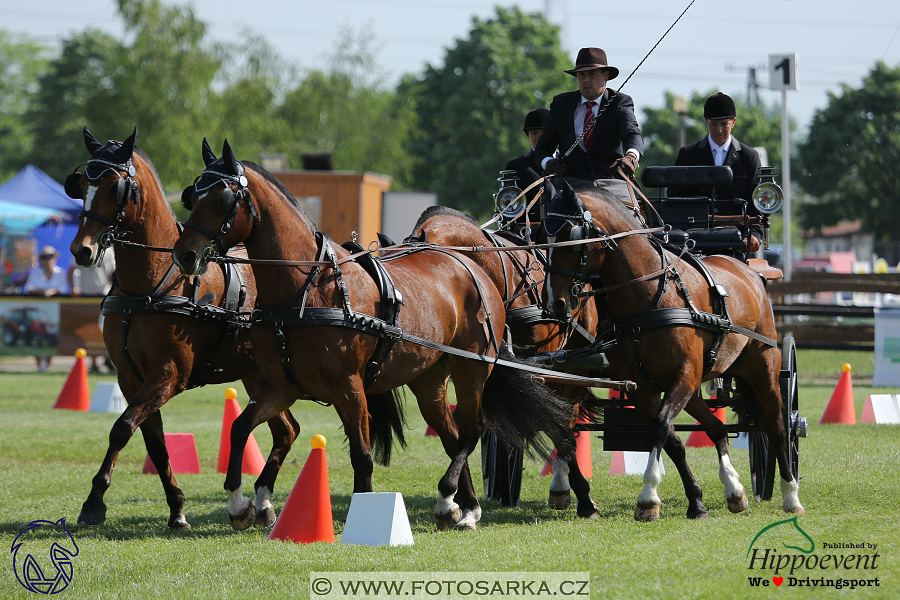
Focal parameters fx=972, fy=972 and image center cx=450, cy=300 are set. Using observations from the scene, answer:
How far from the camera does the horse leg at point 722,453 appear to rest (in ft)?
20.8

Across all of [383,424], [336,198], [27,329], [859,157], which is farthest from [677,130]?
[383,424]

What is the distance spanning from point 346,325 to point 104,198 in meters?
1.76

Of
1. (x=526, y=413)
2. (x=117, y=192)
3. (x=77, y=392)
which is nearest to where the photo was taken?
(x=117, y=192)

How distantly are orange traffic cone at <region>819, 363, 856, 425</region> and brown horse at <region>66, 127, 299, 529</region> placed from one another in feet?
23.7

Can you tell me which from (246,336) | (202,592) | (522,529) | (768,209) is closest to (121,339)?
(246,336)

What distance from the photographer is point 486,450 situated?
7496 mm

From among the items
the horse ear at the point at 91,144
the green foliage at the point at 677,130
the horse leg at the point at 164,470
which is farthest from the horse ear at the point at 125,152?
the green foliage at the point at 677,130

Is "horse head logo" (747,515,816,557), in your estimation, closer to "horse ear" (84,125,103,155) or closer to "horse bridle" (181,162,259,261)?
"horse bridle" (181,162,259,261)

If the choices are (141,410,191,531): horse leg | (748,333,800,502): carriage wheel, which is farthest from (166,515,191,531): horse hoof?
(748,333,800,502): carriage wheel

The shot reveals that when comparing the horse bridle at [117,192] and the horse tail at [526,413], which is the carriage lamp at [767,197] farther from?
the horse bridle at [117,192]

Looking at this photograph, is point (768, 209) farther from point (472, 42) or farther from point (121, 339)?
point (472, 42)

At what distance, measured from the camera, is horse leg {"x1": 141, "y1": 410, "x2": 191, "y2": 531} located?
20.4ft

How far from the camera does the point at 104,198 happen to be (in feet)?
19.3

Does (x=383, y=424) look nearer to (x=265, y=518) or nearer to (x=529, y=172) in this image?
(x=265, y=518)
